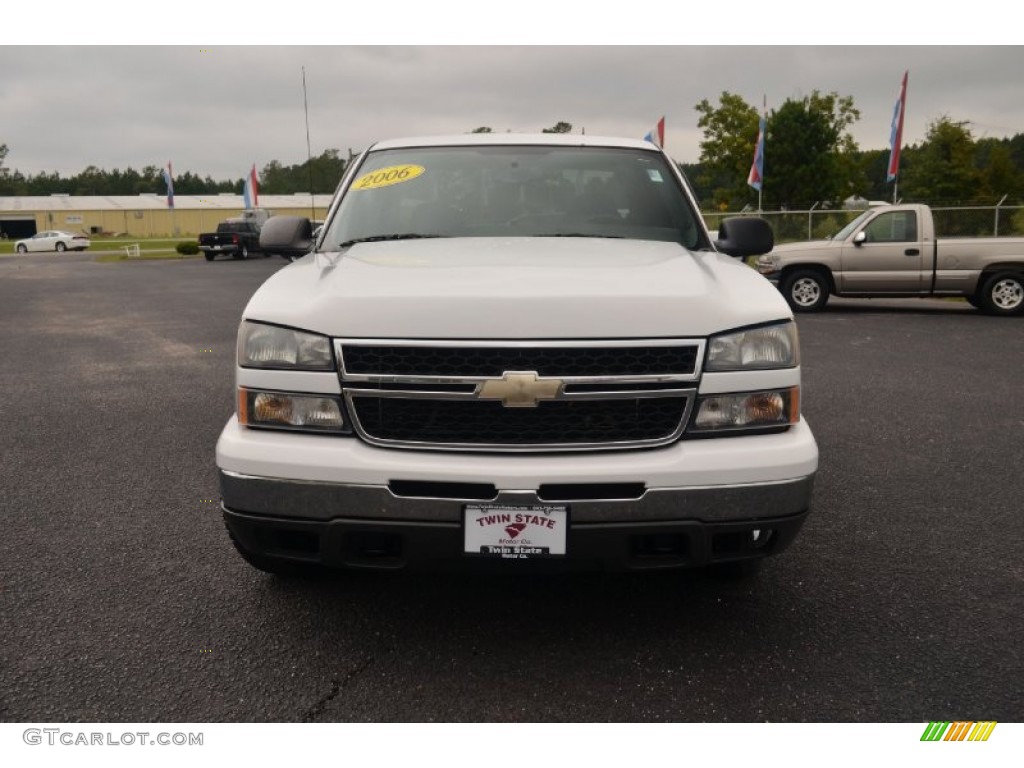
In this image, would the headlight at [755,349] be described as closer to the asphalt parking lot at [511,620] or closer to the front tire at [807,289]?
the asphalt parking lot at [511,620]

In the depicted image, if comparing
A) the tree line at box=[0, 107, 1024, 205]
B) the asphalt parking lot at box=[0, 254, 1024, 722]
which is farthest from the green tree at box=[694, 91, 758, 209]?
the asphalt parking lot at box=[0, 254, 1024, 722]

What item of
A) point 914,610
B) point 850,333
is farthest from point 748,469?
point 850,333

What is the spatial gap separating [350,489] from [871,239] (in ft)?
41.6

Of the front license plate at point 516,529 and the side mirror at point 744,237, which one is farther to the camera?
the side mirror at point 744,237

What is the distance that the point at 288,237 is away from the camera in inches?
163

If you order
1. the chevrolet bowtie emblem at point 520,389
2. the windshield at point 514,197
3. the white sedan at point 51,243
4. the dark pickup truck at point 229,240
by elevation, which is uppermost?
the windshield at point 514,197

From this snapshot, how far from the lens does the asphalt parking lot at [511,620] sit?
2.54 metres

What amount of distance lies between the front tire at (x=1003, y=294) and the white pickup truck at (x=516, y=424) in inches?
476

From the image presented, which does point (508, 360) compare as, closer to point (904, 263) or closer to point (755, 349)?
point (755, 349)

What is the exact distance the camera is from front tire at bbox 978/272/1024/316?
1297 centimetres

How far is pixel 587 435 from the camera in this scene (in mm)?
2621

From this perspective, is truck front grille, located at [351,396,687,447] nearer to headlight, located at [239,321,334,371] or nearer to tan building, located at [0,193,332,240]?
headlight, located at [239,321,334,371]

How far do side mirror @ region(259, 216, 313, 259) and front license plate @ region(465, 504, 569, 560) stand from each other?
2039 millimetres

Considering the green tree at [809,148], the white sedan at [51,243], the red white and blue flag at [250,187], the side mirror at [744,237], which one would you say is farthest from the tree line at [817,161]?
the side mirror at [744,237]
